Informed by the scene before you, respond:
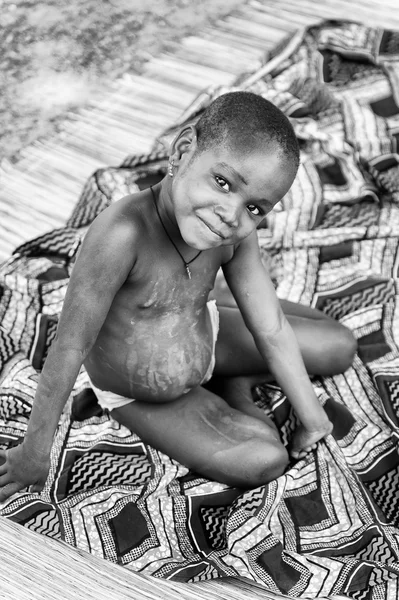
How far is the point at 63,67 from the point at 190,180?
1.88 meters

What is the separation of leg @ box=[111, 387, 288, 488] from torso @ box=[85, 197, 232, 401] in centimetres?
4

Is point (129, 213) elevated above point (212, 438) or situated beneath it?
elevated above

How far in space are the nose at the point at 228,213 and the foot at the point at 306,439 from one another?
0.56 meters

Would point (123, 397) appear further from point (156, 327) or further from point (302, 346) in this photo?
point (302, 346)

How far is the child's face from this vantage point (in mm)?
1113

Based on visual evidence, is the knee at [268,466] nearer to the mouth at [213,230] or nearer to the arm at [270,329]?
the arm at [270,329]

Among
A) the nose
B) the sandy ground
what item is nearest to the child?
the nose

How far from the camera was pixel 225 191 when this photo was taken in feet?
3.73

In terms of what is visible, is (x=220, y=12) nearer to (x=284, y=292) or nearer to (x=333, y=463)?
(x=284, y=292)

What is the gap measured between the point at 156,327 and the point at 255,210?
1.03 ft

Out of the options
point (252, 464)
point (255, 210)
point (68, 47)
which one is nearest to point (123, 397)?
point (252, 464)

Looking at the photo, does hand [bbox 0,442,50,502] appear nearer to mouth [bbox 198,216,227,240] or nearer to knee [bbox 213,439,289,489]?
knee [bbox 213,439,289,489]

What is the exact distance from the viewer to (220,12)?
3.18 meters

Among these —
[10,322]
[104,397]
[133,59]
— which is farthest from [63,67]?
[104,397]
